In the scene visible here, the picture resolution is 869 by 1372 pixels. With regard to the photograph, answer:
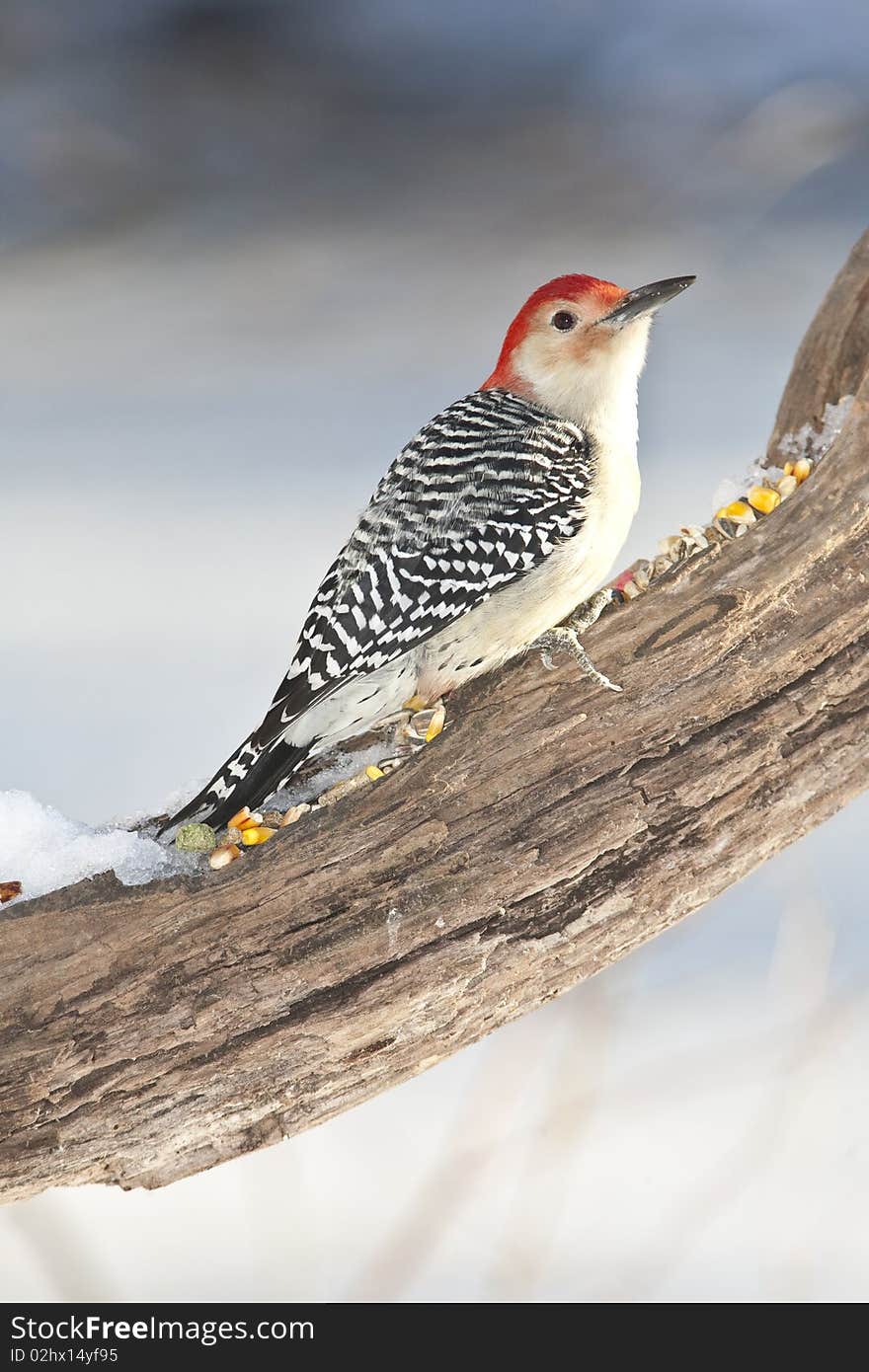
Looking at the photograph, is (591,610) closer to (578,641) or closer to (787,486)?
(578,641)

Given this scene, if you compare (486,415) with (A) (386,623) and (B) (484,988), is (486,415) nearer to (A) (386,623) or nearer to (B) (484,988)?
(A) (386,623)

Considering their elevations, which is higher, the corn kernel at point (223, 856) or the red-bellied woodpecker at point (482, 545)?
the red-bellied woodpecker at point (482, 545)

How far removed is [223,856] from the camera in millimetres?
1831

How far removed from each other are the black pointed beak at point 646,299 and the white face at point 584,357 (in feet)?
0.04

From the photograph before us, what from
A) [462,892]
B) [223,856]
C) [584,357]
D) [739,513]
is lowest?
[462,892]

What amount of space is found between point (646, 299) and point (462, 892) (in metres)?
0.96

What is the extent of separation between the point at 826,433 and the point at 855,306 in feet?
0.80

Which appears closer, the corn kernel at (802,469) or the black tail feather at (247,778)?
the black tail feather at (247,778)

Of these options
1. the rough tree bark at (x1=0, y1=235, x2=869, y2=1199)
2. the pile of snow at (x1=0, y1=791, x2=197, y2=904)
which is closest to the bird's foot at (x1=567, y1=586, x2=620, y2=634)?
the rough tree bark at (x1=0, y1=235, x2=869, y2=1199)

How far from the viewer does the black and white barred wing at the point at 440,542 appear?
182 centimetres

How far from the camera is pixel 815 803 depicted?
1.75 m

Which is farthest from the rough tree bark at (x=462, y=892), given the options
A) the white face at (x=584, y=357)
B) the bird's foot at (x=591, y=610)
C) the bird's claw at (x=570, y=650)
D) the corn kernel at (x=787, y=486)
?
the white face at (x=584, y=357)

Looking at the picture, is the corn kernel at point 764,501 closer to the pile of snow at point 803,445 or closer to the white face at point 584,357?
the pile of snow at point 803,445

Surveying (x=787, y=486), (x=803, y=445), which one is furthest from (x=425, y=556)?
(x=803, y=445)
